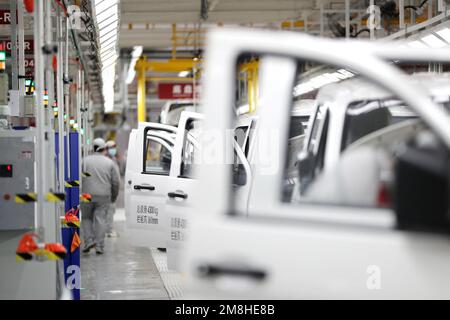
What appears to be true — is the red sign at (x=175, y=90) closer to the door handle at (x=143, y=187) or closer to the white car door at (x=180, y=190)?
the door handle at (x=143, y=187)

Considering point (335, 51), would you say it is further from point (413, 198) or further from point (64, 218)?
point (64, 218)

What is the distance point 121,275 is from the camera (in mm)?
11594

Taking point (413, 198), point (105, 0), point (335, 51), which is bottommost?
point (413, 198)

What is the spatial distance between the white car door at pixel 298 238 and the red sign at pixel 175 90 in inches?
867

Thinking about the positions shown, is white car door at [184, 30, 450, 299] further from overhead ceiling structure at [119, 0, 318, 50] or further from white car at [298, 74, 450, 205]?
overhead ceiling structure at [119, 0, 318, 50]

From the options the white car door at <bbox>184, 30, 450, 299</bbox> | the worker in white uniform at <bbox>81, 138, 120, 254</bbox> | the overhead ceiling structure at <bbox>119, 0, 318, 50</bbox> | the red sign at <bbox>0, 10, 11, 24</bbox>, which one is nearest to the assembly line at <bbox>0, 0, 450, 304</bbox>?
the white car door at <bbox>184, 30, 450, 299</bbox>

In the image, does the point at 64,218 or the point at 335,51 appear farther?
the point at 64,218

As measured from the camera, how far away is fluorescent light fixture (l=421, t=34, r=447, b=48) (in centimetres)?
1086

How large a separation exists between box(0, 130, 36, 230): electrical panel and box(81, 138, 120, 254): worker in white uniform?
639 cm

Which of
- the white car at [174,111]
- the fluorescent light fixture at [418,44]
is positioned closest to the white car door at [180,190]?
the fluorescent light fixture at [418,44]

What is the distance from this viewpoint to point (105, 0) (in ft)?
34.2
